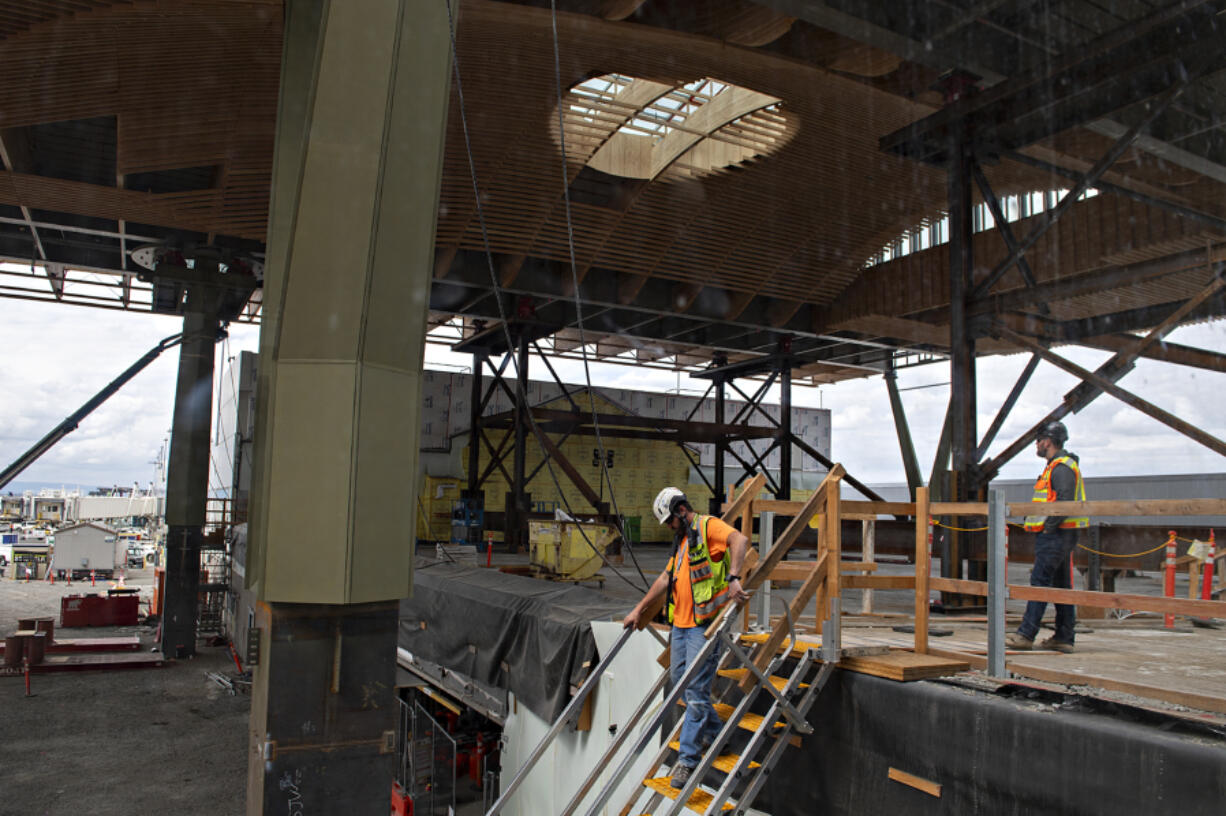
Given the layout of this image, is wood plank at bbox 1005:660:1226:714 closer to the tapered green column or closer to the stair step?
the stair step

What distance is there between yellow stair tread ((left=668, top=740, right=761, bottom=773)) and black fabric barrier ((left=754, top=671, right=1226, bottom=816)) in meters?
0.64

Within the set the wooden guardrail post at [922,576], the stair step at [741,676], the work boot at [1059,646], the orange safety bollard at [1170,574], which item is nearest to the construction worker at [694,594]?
the stair step at [741,676]

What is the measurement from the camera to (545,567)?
1491 cm

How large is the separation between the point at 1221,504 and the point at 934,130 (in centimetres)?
837

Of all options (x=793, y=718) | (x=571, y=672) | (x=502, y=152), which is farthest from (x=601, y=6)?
(x=793, y=718)

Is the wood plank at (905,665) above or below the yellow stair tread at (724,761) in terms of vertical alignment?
above

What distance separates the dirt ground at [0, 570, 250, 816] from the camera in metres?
12.8

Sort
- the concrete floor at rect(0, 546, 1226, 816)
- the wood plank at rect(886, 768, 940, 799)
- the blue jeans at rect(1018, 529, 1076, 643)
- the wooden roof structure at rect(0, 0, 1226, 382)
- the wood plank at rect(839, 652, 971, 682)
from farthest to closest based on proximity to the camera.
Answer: the wooden roof structure at rect(0, 0, 1226, 382) → the concrete floor at rect(0, 546, 1226, 816) → the blue jeans at rect(1018, 529, 1076, 643) → the wood plank at rect(839, 652, 971, 682) → the wood plank at rect(886, 768, 940, 799)

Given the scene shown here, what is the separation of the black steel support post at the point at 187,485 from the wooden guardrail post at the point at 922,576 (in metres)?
20.2

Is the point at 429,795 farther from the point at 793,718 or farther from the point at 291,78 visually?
the point at 291,78

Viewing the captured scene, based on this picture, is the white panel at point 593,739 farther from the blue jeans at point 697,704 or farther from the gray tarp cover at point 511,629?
the blue jeans at point 697,704

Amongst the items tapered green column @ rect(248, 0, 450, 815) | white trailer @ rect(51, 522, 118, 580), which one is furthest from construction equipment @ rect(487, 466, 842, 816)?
white trailer @ rect(51, 522, 118, 580)

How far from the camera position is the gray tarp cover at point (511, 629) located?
10070mm

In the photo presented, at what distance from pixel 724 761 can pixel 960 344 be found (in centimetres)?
781
